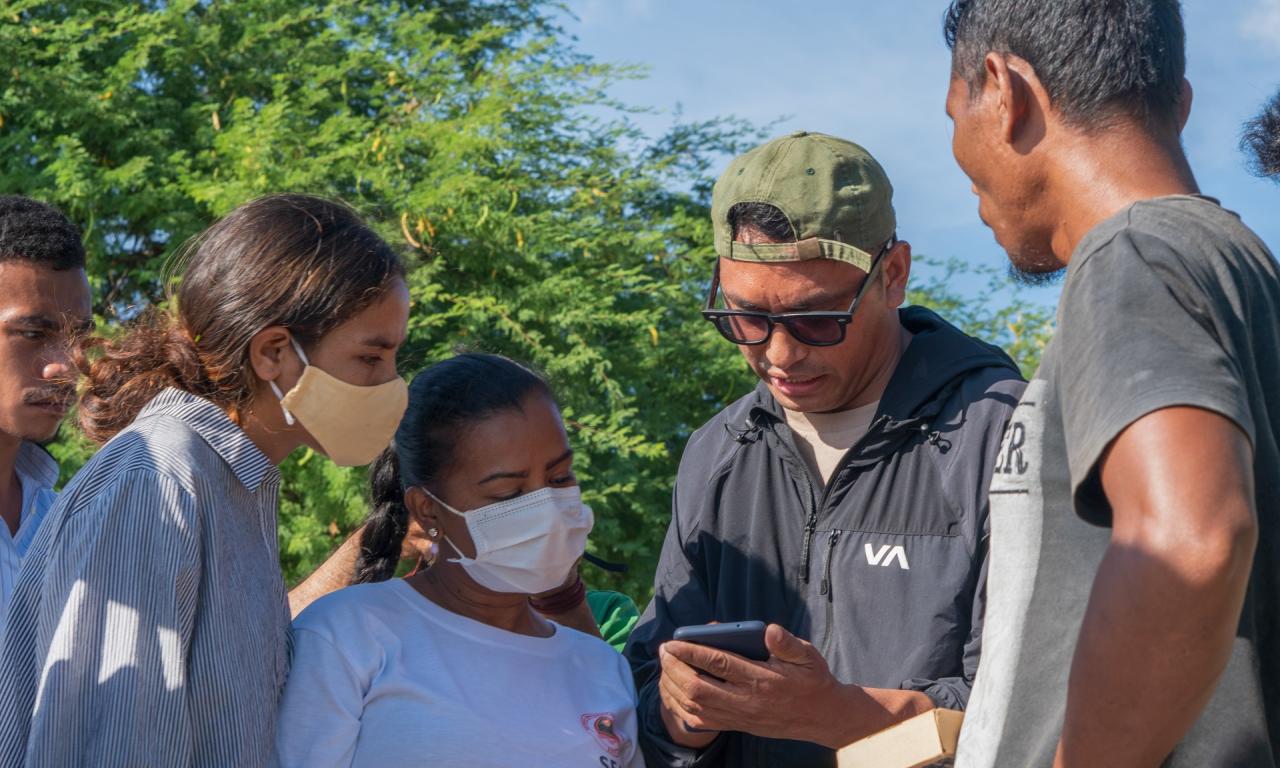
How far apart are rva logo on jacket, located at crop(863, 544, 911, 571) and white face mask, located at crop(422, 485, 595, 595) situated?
0.73 meters

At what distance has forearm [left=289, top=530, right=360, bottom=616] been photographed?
392 cm

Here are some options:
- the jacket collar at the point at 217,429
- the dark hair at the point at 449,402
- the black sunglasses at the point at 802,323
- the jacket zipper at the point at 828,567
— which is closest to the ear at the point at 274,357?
the jacket collar at the point at 217,429

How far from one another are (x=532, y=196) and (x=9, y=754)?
18.7 ft

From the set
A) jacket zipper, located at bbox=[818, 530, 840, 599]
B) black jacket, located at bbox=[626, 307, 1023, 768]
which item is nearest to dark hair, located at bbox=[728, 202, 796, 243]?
black jacket, located at bbox=[626, 307, 1023, 768]

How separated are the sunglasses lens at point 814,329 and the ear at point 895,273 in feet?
0.67

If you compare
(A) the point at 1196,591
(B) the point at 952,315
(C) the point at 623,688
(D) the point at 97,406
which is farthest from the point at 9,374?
(B) the point at 952,315

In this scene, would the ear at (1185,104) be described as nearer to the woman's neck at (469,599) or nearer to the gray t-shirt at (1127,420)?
the gray t-shirt at (1127,420)

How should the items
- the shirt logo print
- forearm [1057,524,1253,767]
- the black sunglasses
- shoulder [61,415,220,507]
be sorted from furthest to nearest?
the black sunglasses → shoulder [61,415,220,507] → the shirt logo print → forearm [1057,524,1253,767]

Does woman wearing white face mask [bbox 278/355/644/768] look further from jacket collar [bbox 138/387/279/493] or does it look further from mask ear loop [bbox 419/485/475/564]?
jacket collar [bbox 138/387/279/493]

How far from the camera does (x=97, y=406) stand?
2785 mm

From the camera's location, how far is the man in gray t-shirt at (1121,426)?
160 cm

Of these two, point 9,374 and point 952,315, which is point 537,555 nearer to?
point 9,374

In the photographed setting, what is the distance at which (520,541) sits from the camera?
10.2ft

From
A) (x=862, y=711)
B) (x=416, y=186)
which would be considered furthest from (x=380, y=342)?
(x=416, y=186)
